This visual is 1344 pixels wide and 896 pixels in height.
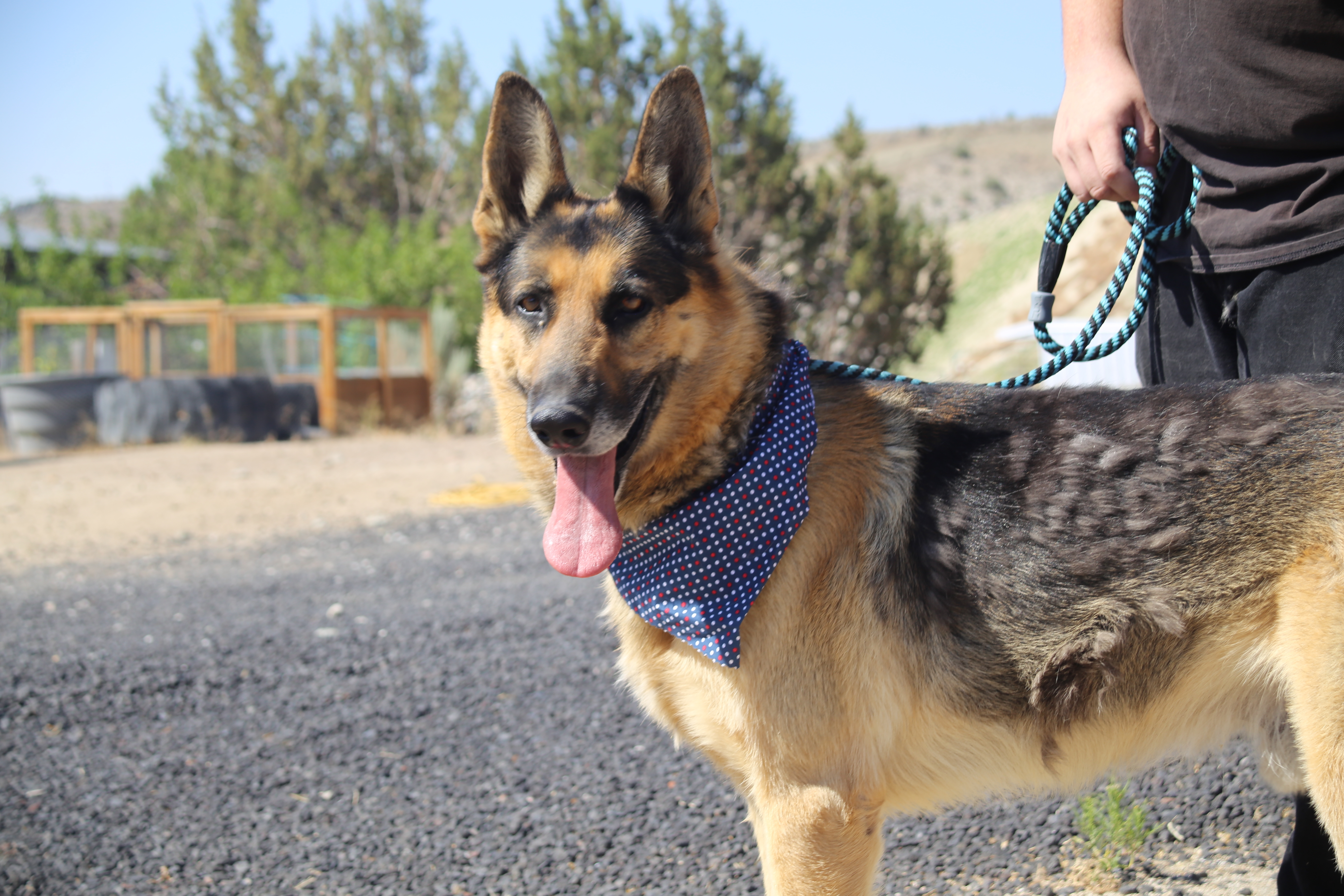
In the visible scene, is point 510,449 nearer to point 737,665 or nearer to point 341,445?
point 737,665

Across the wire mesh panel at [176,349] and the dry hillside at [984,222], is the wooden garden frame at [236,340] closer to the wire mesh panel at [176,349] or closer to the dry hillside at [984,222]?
the wire mesh panel at [176,349]

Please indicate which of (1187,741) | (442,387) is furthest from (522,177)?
(442,387)

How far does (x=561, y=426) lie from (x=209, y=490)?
10611mm

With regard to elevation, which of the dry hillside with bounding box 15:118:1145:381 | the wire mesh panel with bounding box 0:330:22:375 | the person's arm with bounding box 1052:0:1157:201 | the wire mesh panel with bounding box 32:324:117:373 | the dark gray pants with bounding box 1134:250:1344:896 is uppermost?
the person's arm with bounding box 1052:0:1157:201

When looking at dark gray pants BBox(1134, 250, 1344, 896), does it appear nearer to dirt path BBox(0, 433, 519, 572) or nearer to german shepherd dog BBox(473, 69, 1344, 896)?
german shepherd dog BBox(473, 69, 1344, 896)

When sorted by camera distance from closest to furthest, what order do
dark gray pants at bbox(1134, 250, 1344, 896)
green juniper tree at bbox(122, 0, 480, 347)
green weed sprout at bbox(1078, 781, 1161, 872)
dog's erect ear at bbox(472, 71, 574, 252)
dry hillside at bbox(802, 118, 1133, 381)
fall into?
dark gray pants at bbox(1134, 250, 1344, 896) < dog's erect ear at bbox(472, 71, 574, 252) < green weed sprout at bbox(1078, 781, 1161, 872) < dry hillside at bbox(802, 118, 1133, 381) < green juniper tree at bbox(122, 0, 480, 347)

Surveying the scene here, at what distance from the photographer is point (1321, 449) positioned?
79.0 inches

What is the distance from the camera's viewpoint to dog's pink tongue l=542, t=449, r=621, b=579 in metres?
2.25

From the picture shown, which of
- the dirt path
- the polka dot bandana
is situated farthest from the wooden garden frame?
the polka dot bandana

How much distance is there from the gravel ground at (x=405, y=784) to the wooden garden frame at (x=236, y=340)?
41.7 feet

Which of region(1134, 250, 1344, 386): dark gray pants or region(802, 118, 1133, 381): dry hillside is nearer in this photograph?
region(1134, 250, 1344, 386): dark gray pants

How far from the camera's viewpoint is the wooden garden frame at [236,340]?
17.9 m

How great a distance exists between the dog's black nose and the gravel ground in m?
1.61

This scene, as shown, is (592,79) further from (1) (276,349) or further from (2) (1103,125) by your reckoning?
(2) (1103,125)
